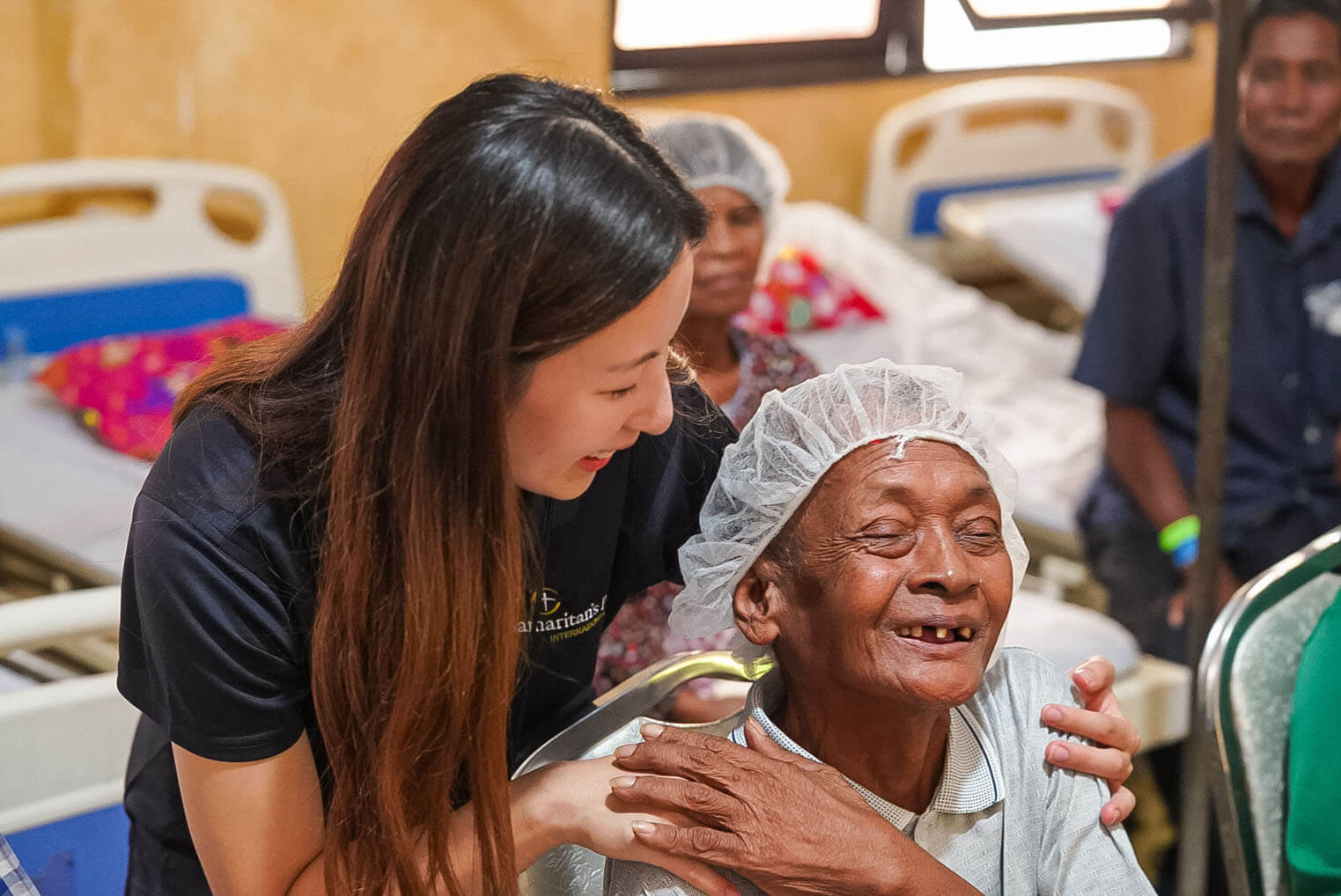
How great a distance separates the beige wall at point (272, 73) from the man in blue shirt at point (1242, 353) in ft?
4.68

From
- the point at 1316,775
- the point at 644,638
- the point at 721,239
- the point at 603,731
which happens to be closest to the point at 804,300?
the point at 721,239

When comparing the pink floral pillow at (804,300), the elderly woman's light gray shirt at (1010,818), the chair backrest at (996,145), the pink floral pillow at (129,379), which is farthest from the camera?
the chair backrest at (996,145)

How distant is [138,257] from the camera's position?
11.4ft

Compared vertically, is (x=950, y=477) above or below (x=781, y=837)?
above

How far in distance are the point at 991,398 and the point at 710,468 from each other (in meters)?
2.55

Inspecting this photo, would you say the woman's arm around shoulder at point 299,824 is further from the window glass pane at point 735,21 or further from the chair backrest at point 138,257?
the window glass pane at point 735,21

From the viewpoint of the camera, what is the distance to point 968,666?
123 cm

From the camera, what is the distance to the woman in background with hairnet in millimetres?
1878

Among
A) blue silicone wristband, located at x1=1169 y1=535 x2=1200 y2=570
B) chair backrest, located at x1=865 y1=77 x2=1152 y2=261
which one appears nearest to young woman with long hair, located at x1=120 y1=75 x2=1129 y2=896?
blue silicone wristband, located at x1=1169 y1=535 x2=1200 y2=570

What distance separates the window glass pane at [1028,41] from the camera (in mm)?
4672

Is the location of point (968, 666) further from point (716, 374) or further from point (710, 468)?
point (716, 374)

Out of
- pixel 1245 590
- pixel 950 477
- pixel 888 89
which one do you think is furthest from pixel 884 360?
pixel 888 89

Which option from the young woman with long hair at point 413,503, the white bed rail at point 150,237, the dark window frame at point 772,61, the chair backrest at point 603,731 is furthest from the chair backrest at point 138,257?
the young woman with long hair at point 413,503

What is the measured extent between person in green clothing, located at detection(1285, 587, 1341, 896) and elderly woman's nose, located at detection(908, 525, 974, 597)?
0.59 metres
